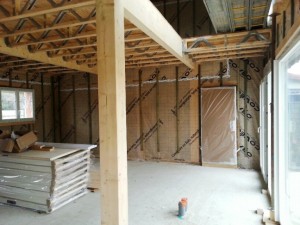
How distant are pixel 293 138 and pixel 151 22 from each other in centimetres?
230

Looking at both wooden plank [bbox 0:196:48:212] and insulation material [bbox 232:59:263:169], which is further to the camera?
insulation material [bbox 232:59:263:169]

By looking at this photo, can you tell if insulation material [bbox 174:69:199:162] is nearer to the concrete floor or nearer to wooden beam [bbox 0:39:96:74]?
the concrete floor

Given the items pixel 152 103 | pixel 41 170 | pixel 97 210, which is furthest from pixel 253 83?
pixel 41 170

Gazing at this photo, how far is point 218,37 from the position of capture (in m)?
4.39

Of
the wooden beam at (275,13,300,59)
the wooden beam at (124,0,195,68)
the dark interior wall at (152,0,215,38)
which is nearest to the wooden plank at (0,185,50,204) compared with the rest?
the wooden beam at (124,0,195,68)

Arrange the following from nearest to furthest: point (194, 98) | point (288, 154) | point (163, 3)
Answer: point (288, 154)
point (194, 98)
point (163, 3)

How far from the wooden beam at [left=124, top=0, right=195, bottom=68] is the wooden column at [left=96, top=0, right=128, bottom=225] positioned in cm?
43

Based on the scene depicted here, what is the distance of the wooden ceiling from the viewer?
283 centimetres

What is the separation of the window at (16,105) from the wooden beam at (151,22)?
A: 16.2ft

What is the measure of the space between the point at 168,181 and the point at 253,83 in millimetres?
3247

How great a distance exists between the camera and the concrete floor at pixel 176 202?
3396 millimetres

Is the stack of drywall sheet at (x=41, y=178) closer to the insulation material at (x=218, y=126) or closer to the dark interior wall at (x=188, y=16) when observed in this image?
the insulation material at (x=218, y=126)

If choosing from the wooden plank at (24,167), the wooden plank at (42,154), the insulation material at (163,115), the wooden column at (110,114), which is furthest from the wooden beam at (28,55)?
the wooden column at (110,114)

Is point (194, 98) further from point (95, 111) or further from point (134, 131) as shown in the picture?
point (95, 111)
